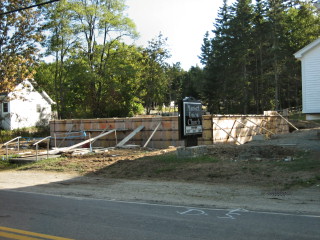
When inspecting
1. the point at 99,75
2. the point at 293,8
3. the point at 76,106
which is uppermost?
the point at 293,8

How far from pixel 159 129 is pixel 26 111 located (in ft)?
91.5

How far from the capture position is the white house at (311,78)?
19.6m

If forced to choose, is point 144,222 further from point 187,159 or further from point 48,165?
point 48,165

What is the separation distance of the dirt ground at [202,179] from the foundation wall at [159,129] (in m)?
6.46

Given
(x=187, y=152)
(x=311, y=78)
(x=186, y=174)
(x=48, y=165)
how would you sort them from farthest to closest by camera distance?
(x=311, y=78) < (x=48, y=165) < (x=187, y=152) < (x=186, y=174)

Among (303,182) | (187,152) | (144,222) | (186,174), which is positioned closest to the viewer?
(144,222)

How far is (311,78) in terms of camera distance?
1980cm

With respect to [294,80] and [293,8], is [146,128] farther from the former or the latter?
[293,8]

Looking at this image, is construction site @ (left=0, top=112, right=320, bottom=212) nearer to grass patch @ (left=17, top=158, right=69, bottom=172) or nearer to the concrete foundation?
grass patch @ (left=17, top=158, right=69, bottom=172)

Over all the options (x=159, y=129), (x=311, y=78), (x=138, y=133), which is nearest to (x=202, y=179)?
(x=311, y=78)

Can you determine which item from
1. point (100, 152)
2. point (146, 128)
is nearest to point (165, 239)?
point (100, 152)

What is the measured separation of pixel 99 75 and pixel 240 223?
125 ft

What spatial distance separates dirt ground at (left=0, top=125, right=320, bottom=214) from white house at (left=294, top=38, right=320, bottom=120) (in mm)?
2036

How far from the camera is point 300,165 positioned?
13.3 meters
